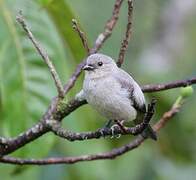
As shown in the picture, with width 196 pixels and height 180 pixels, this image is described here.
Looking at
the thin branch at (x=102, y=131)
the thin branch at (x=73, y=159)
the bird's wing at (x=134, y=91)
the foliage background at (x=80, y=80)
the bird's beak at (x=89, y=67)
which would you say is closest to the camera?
the thin branch at (x=102, y=131)

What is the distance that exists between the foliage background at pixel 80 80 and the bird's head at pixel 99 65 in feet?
0.83

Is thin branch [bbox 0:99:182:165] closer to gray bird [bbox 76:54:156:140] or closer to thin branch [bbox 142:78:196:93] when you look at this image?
gray bird [bbox 76:54:156:140]

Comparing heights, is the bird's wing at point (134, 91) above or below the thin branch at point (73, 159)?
above

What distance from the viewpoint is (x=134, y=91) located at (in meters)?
3.01

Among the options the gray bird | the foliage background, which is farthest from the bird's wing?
the foliage background

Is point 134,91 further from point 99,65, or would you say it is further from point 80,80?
point 80,80

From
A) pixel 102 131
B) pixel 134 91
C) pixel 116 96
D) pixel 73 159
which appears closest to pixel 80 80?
pixel 73 159

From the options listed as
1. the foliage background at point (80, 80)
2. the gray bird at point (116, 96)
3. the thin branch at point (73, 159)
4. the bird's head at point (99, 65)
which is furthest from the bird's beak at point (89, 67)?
the thin branch at point (73, 159)

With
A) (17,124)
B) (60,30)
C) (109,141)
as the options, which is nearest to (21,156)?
(17,124)

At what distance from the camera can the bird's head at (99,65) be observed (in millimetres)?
3371

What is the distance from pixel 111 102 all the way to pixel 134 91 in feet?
0.46

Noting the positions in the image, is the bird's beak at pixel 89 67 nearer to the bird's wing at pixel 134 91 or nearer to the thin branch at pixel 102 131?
the bird's wing at pixel 134 91

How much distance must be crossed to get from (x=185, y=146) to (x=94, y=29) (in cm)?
196

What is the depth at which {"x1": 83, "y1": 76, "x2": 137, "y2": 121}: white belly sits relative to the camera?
10.1 feet
